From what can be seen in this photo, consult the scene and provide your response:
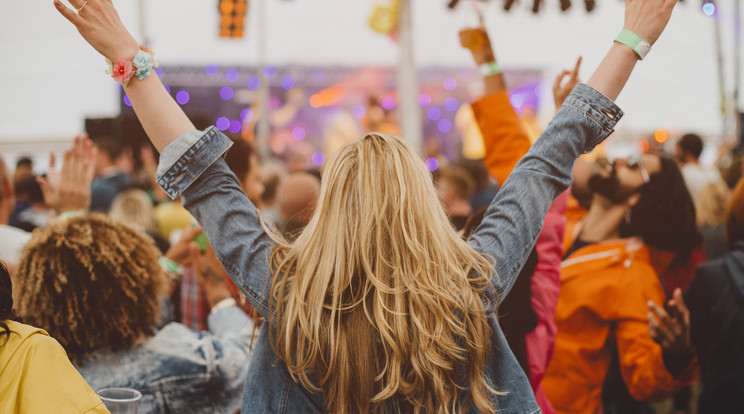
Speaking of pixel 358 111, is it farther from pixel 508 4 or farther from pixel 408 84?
pixel 508 4

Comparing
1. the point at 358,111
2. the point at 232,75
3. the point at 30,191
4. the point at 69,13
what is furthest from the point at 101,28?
the point at 358,111

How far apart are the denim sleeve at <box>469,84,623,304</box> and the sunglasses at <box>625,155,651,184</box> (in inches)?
63.7

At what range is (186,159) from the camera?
1229 millimetres

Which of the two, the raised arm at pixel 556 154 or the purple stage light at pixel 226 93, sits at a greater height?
the purple stage light at pixel 226 93

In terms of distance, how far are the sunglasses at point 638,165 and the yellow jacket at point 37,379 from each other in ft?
8.22

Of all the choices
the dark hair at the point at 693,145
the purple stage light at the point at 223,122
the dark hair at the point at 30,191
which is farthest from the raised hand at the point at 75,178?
the purple stage light at the point at 223,122

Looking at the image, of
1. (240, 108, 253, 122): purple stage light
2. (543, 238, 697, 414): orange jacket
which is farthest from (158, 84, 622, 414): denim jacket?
(240, 108, 253, 122): purple stage light

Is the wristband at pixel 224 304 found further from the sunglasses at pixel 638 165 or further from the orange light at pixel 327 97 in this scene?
the orange light at pixel 327 97

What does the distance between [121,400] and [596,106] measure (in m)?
1.29

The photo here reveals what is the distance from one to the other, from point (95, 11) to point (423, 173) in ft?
2.56

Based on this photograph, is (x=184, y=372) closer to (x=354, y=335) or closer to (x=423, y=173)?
(x=354, y=335)

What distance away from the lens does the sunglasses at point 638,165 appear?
9.19 ft

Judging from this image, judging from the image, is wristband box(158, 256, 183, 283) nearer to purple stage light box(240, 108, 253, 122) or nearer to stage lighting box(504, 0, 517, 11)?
stage lighting box(504, 0, 517, 11)

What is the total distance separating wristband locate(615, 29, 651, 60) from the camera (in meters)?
1.36
